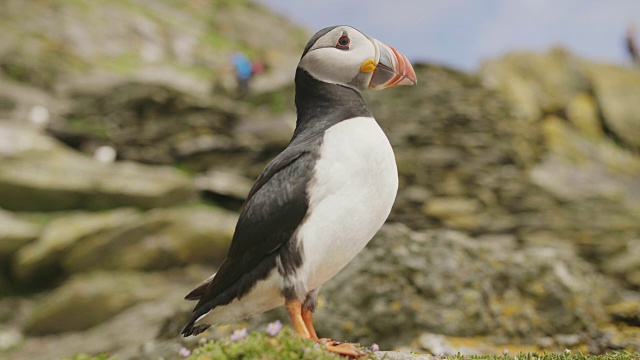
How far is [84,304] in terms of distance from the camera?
506 inches

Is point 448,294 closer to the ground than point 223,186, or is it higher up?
higher up

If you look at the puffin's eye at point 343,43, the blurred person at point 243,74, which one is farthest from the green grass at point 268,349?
the blurred person at point 243,74

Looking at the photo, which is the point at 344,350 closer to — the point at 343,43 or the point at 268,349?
the point at 268,349

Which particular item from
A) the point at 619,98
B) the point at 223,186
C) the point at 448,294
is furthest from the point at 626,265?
the point at 619,98

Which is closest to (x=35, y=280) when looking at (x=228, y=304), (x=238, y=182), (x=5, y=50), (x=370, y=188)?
(x=238, y=182)

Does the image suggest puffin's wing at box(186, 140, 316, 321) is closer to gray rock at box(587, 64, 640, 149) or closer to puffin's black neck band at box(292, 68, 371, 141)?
puffin's black neck band at box(292, 68, 371, 141)

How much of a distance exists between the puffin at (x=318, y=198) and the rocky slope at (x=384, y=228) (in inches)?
139

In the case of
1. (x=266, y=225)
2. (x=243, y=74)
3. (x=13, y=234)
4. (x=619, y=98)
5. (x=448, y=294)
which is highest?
(x=266, y=225)

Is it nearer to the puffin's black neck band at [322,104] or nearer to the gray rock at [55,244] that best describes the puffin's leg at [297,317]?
the puffin's black neck band at [322,104]

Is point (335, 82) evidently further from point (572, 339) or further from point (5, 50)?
point (5, 50)

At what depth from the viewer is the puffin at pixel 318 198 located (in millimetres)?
4027

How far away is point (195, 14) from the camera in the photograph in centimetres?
5659

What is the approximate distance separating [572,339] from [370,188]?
5030 mm

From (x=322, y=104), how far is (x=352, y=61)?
1.33 feet
